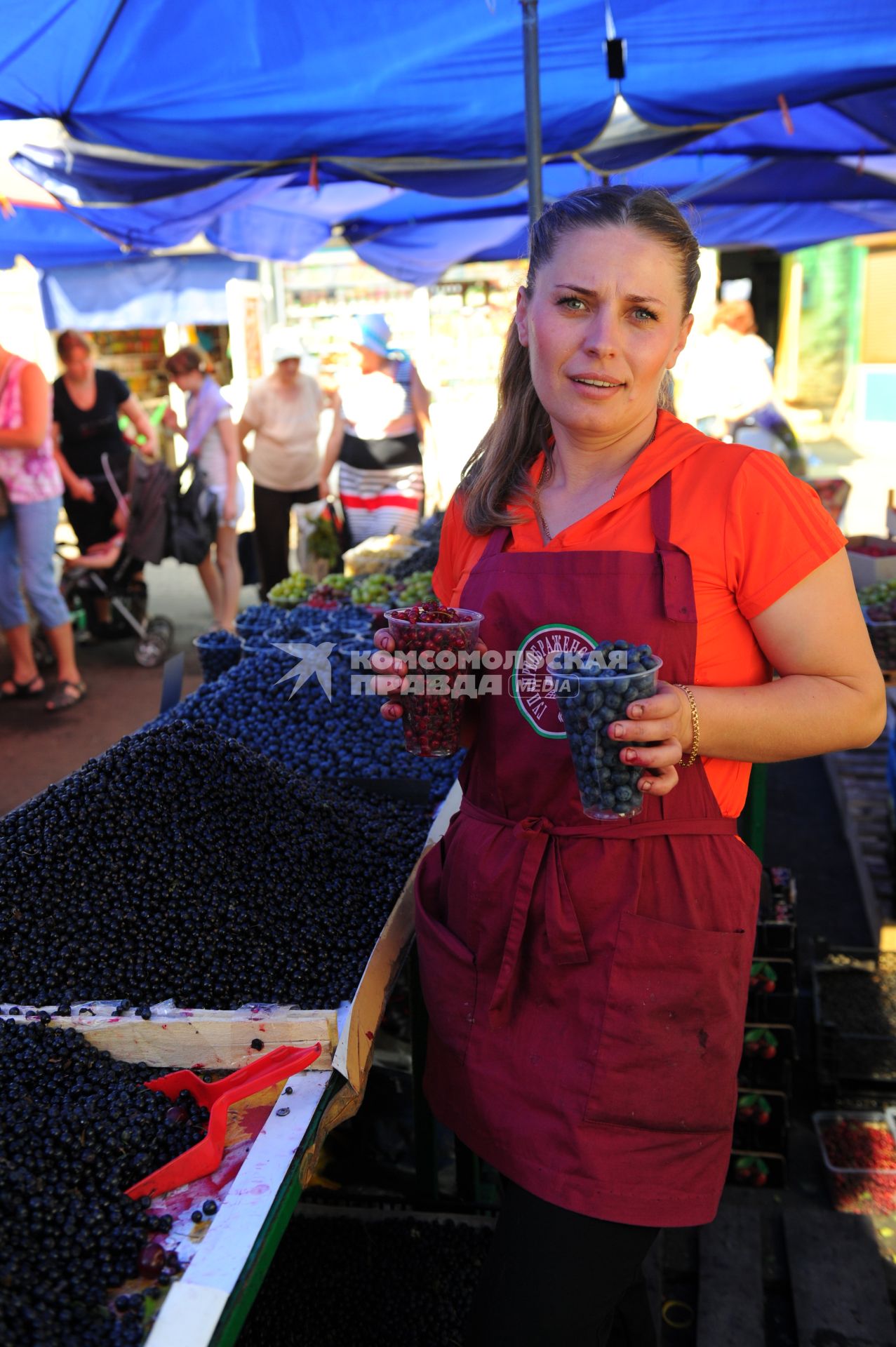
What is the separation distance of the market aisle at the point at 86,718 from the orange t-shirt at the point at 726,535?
12.6ft

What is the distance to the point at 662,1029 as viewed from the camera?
4.50 ft

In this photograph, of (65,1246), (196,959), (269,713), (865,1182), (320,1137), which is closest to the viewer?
(65,1246)

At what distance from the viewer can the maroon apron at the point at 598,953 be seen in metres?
1.35

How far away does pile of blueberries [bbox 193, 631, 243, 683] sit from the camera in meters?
3.92

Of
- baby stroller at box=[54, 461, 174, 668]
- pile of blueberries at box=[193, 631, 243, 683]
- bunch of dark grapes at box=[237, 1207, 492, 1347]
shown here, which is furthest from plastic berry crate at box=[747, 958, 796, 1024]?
baby stroller at box=[54, 461, 174, 668]

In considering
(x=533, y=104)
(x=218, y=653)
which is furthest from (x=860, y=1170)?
(x=533, y=104)

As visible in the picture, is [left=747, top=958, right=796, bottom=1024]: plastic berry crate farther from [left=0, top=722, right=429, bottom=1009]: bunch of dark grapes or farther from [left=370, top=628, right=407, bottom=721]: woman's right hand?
[left=370, top=628, right=407, bottom=721]: woman's right hand

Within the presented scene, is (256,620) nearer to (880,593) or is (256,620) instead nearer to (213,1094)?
(880,593)

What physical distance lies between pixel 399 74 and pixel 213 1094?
129 inches

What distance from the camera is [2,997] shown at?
1.71 m

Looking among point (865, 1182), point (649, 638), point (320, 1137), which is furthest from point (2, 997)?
point (865, 1182)

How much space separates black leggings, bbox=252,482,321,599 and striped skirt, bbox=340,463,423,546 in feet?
2.14

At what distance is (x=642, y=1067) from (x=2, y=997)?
3.35ft

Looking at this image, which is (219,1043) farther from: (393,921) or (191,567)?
(191,567)
